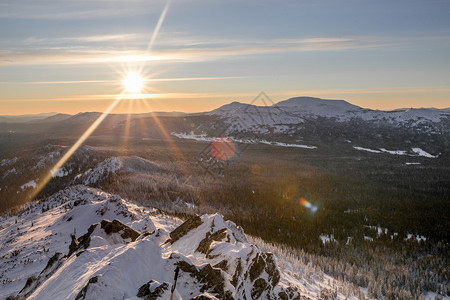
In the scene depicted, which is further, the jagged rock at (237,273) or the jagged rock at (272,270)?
the jagged rock at (272,270)

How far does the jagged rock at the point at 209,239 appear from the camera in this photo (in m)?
10.4

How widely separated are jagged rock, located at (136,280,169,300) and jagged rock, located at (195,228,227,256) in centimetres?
400

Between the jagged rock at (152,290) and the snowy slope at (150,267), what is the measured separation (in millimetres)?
21

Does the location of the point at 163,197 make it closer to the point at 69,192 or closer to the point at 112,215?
the point at 69,192

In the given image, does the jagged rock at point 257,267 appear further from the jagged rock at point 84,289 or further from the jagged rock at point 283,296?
the jagged rock at point 84,289

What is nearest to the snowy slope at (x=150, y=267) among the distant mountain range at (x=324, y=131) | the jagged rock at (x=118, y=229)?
the jagged rock at (x=118, y=229)

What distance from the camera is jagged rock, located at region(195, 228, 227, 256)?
10432 mm

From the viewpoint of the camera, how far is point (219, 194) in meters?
38.1

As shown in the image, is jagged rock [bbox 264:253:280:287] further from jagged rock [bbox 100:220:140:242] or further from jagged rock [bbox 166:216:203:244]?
jagged rock [bbox 100:220:140:242]

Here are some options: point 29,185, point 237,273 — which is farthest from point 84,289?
point 29,185

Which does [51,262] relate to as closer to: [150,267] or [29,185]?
[150,267]

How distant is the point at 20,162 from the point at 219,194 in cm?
5095

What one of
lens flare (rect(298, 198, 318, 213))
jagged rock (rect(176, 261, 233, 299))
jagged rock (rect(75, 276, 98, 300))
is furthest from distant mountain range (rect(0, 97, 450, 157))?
jagged rock (rect(75, 276, 98, 300))

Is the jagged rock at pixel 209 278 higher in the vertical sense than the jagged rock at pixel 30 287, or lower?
higher
